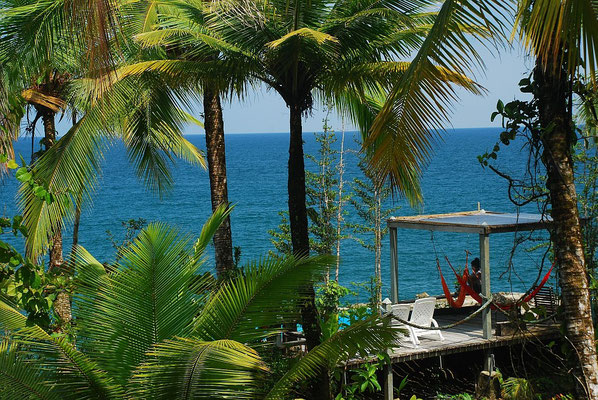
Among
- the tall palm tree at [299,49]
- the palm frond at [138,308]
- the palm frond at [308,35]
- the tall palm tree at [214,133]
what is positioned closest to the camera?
the palm frond at [138,308]

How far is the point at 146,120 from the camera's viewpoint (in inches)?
490

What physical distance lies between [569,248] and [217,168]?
6.81 metres

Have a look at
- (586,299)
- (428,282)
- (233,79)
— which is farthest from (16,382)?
(428,282)

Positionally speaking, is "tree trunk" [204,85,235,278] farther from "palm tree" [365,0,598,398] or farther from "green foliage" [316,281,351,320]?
"palm tree" [365,0,598,398]

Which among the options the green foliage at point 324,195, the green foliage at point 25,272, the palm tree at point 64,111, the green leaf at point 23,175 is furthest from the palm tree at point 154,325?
the green foliage at point 324,195

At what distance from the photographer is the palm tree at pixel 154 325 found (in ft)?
15.6

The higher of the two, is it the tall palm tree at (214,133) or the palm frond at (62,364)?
the tall palm tree at (214,133)

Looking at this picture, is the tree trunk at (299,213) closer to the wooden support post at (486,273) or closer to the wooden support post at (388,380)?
the wooden support post at (388,380)

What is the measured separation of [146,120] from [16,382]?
8.29m

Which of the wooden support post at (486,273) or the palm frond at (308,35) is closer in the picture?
the palm frond at (308,35)

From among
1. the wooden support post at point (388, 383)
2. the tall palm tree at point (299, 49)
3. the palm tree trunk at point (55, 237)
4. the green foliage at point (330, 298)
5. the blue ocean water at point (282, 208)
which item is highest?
the tall palm tree at point (299, 49)

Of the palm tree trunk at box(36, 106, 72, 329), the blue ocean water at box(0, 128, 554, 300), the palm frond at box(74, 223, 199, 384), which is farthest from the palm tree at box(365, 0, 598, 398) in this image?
the blue ocean water at box(0, 128, 554, 300)

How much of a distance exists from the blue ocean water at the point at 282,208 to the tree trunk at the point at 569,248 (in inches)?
716

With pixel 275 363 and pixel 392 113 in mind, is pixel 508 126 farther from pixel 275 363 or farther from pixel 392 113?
pixel 275 363
